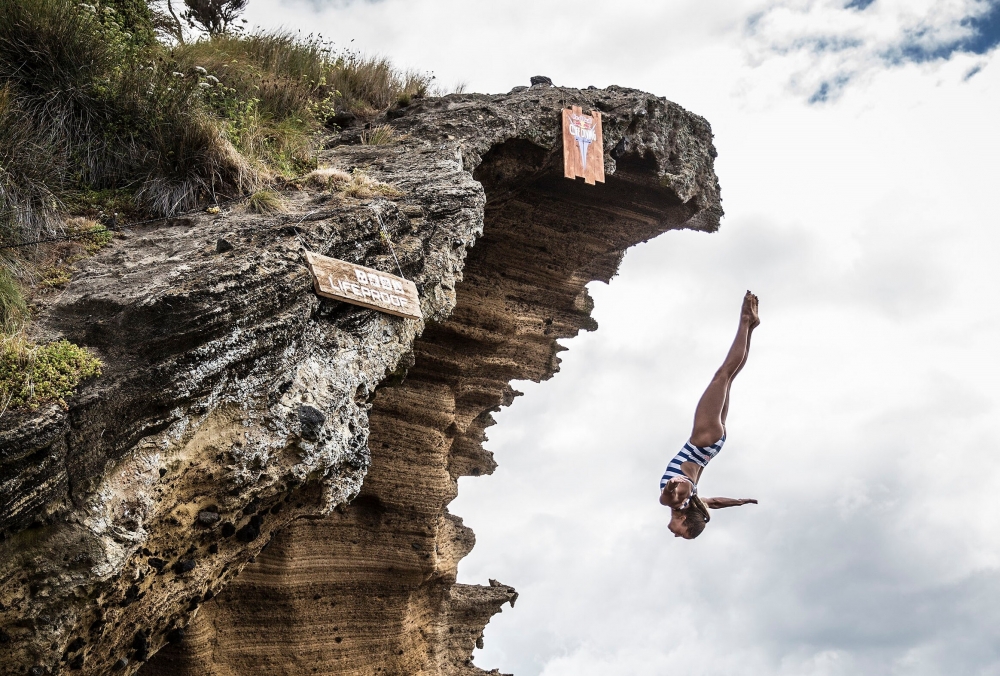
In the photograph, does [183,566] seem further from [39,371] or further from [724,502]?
[724,502]

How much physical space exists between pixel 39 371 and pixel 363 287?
2.37 meters

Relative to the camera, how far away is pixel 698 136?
12414mm

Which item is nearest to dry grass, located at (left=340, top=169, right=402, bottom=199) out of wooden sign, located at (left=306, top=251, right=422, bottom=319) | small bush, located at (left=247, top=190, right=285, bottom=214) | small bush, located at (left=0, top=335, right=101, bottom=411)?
small bush, located at (left=247, top=190, right=285, bottom=214)

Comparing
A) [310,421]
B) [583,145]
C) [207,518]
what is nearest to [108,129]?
[310,421]

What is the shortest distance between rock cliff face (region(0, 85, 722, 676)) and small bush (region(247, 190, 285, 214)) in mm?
175

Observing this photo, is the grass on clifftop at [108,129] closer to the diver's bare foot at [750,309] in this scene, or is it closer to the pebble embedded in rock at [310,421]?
the pebble embedded in rock at [310,421]

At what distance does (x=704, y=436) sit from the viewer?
8719mm

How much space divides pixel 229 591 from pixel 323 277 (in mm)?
4190

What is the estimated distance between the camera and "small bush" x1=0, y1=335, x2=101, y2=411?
598cm

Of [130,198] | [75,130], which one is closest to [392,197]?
[130,198]

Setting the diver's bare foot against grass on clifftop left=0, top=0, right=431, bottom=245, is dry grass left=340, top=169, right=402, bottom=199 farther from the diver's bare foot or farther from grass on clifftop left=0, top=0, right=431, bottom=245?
the diver's bare foot

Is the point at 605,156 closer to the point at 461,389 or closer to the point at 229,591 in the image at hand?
the point at 461,389

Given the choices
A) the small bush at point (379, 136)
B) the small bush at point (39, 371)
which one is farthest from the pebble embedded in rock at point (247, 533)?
the small bush at point (379, 136)

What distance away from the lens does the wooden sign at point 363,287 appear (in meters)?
7.28
